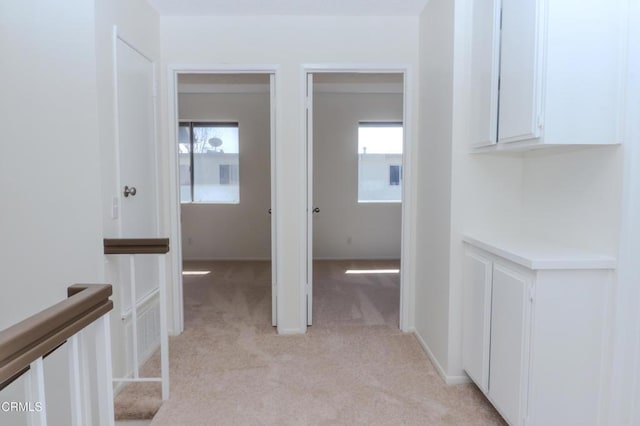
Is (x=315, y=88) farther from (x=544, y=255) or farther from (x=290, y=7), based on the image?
(x=544, y=255)

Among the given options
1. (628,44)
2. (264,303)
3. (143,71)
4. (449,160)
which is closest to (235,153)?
(264,303)

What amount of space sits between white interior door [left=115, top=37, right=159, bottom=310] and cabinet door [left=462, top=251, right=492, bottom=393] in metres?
2.08

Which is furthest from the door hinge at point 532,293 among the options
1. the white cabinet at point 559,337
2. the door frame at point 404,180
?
the door frame at point 404,180

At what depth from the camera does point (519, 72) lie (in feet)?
6.25

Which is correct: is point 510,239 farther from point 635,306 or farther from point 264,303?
point 264,303

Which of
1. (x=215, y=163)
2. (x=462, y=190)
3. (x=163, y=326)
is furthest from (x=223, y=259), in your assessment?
(x=462, y=190)

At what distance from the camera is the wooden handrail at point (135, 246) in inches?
85.7

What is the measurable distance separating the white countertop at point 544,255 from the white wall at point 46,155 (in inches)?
82.4

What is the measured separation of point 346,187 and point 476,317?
4093 millimetres

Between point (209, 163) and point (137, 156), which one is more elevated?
point (209, 163)

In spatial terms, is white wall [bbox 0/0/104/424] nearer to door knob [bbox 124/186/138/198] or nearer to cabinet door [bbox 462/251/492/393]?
door knob [bbox 124/186/138/198]

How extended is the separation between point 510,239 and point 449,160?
58cm

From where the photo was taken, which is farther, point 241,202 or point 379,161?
point 379,161

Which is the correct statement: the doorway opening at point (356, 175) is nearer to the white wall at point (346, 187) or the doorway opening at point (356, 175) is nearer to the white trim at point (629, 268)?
the white wall at point (346, 187)
